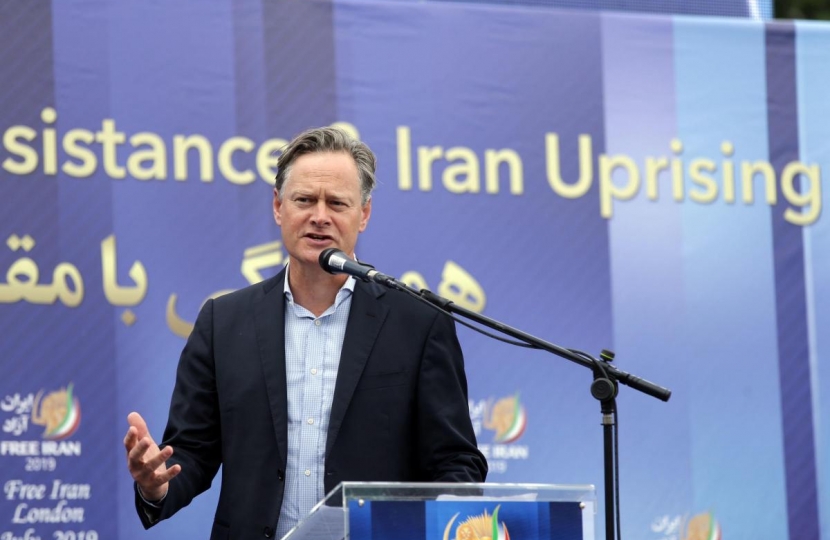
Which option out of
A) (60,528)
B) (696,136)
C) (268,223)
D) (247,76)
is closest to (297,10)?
(247,76)

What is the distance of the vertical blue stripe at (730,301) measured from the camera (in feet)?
14.5

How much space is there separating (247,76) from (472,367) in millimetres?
1298

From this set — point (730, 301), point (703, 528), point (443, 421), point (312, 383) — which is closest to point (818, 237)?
point (730, 301)

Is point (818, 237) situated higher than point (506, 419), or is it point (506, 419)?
point (818, 237)

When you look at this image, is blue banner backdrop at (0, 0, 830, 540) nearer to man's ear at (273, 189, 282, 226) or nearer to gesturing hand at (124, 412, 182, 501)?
man's ear at (273, 189, 282, 226)

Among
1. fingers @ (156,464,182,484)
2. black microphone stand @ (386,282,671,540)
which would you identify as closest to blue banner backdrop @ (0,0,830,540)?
fingers @ (156,464,182,484)

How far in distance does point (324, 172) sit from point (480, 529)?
1.01 m

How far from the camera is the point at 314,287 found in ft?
8.50

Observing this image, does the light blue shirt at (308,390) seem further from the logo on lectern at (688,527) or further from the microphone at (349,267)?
the logo on lectern at (688,527)

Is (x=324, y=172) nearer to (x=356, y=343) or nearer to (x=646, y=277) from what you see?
(x=356, y=343)

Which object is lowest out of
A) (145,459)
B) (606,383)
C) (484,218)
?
(145,459)

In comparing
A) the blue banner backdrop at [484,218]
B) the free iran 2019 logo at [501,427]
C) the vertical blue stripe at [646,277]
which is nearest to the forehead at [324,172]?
the blue banner backdrop at [484,218]

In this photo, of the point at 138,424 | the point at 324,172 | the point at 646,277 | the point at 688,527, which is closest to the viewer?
the point at 138,424

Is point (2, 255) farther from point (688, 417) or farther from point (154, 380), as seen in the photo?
point (688, 417)
